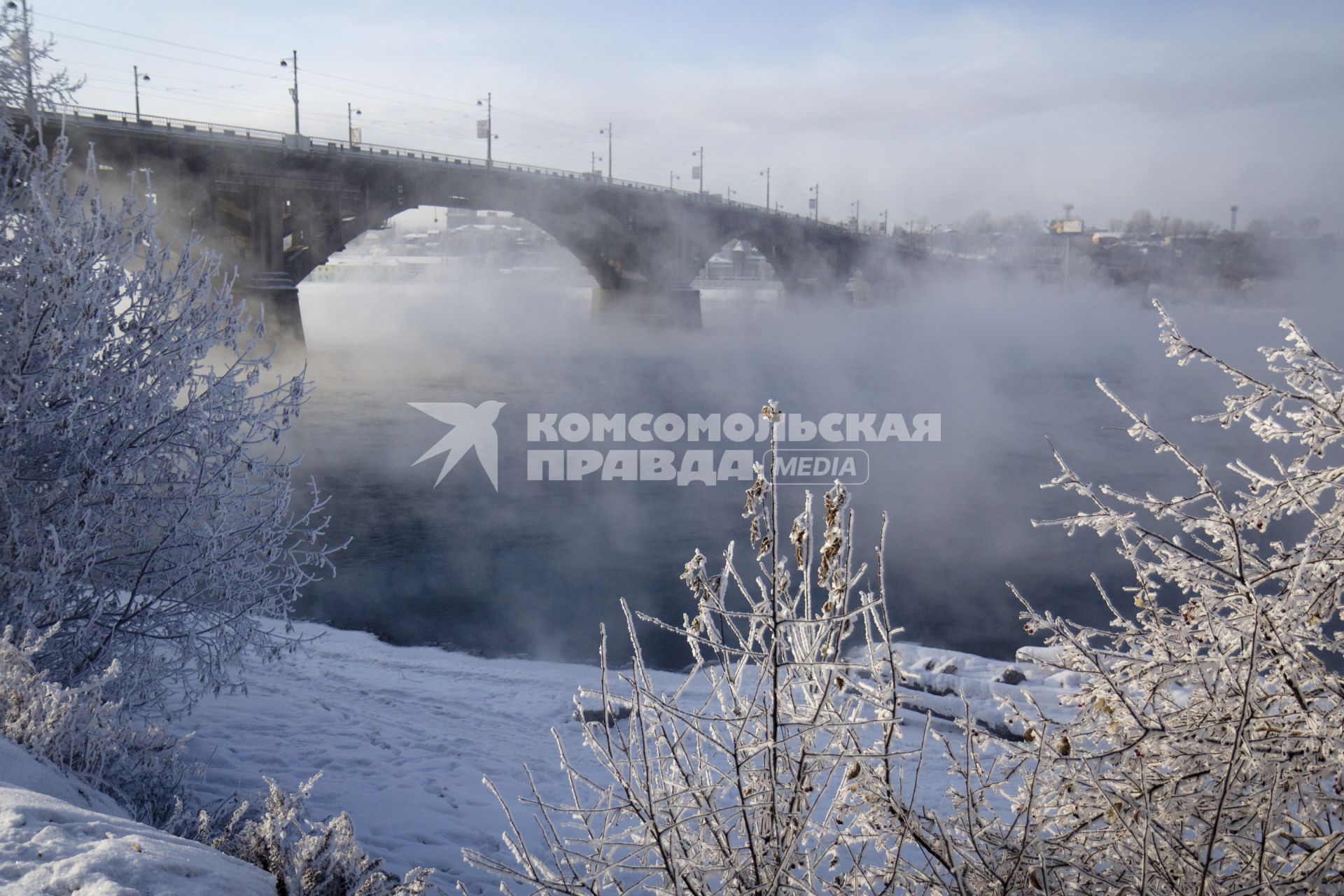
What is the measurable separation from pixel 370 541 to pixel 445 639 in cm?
689

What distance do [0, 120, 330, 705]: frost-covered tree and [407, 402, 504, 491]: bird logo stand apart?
20.1m

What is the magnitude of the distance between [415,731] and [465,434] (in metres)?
27.6

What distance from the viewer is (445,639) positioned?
53.6 ft

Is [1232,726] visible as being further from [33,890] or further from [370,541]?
[370,541]

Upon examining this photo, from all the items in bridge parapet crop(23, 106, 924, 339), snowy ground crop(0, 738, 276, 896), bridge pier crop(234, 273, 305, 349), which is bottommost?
snowy ground crop(0, 738, 276, 896)

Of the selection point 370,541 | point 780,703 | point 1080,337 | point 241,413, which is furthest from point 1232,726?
point 1080,337

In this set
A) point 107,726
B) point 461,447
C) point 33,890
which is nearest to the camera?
point 33,890

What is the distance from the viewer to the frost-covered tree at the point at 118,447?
22.8 feet

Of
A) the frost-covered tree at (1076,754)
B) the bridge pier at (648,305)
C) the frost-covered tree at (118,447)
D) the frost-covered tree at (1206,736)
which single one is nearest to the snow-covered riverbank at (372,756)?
→ the frost-covered tree at (1206,736)

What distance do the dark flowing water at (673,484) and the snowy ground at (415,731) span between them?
3.49m

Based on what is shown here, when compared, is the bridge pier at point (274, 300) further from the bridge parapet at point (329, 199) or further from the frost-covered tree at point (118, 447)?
the frost-covered tree at point (118, 447)

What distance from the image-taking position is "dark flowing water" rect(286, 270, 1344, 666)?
18.4 m
